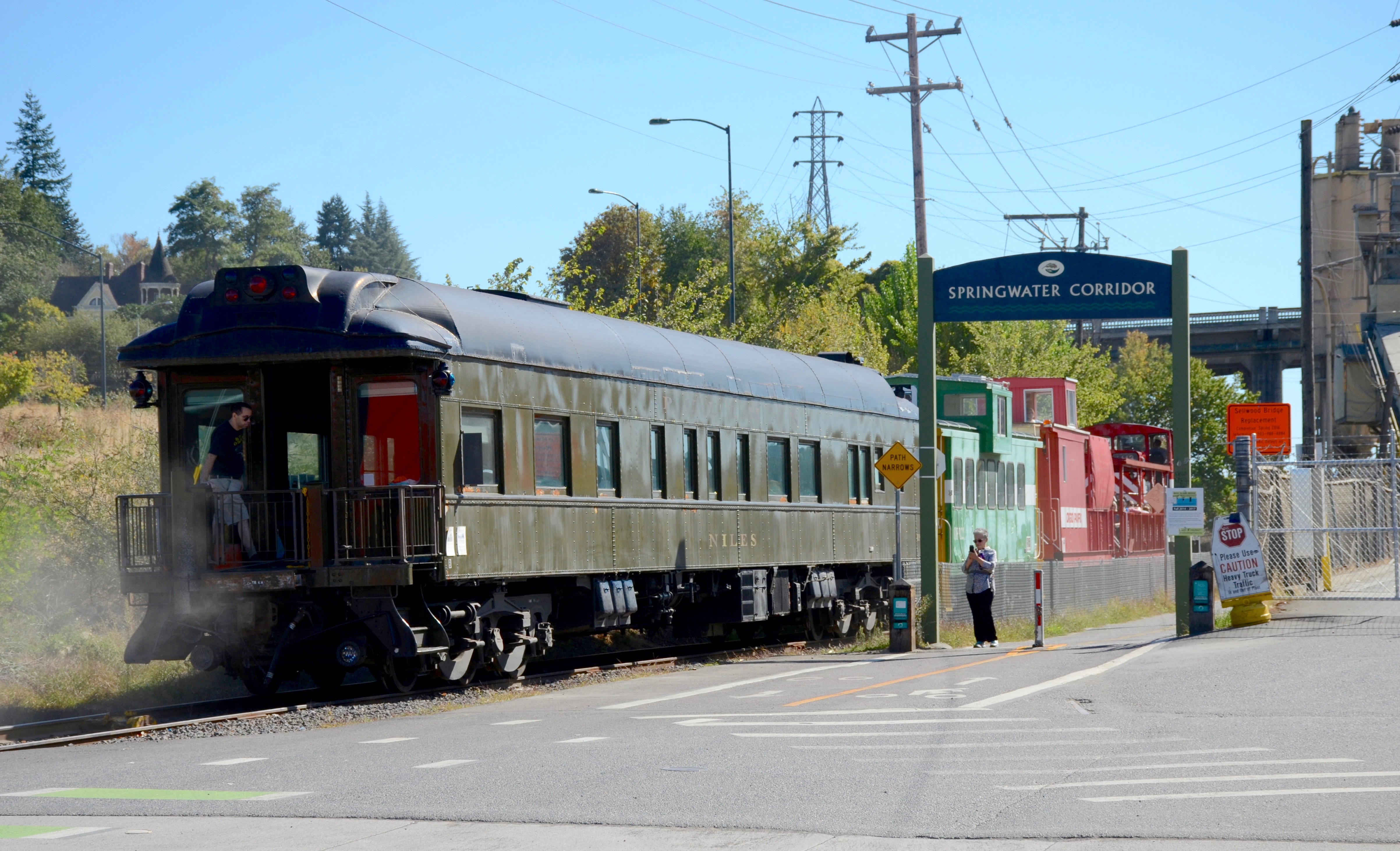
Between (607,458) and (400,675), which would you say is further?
(607,458)

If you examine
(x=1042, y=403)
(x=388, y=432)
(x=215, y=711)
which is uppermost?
(x=1042, y=403)

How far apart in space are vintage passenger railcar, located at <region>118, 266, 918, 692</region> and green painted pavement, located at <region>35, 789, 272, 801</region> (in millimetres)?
4487

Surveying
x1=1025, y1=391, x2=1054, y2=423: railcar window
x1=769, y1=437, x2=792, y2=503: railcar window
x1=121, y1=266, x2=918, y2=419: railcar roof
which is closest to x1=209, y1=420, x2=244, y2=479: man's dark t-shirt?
x1=121, y1=266, x2=918, y2=419: railcar roof

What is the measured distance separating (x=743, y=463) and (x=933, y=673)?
4.27 m

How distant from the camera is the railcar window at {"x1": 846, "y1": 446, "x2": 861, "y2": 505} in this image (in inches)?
904

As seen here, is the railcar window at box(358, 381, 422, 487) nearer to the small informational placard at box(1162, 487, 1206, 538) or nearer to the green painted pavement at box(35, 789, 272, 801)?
the green painted pavement at box(35, 789, 272, 801)

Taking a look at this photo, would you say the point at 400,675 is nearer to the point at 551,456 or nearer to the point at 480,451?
the point at 480,451

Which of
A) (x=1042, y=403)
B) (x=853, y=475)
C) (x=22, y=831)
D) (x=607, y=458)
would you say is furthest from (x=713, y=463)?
(x=1042, y=403)

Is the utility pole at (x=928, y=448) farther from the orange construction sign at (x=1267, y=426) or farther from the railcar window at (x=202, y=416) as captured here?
the orange construction sign at (x=1267, y=426)

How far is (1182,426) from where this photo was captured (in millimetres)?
20328

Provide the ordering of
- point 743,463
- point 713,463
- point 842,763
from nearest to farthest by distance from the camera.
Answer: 1. point 842,763
2. point 713,463
3. point 743,463

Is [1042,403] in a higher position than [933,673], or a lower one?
higher

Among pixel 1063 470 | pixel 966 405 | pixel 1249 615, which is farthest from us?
pixel 1063 470

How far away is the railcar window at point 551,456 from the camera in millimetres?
16062
